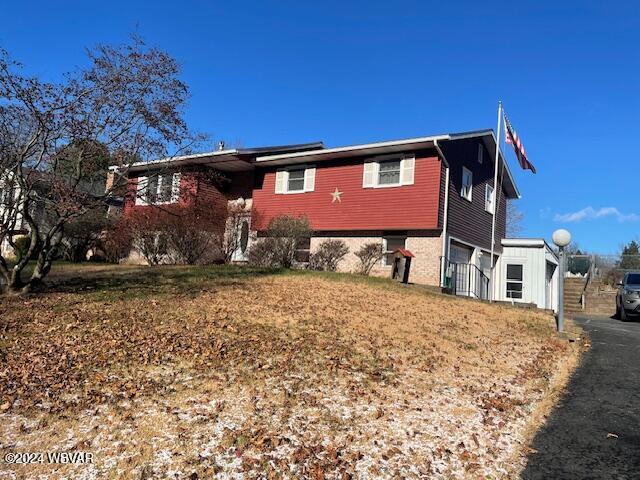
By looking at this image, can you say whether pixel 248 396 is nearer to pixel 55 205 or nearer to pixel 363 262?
pixel 55 205

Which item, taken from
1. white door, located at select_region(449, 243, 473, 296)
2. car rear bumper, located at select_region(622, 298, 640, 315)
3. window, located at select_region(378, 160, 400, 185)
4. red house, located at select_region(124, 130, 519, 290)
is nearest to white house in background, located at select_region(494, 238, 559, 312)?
red house, located at select_region(124, 130, 519, 290)

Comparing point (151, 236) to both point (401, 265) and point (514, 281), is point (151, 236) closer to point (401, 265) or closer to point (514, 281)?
point (401, 265)

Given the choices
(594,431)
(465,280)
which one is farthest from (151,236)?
(594,431)

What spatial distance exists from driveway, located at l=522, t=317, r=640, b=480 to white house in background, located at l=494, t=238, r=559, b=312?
48.4 ft

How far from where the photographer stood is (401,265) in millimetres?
16875

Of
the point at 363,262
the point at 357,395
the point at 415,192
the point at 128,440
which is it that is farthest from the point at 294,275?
the point at 128,440

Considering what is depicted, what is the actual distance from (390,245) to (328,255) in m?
2.40

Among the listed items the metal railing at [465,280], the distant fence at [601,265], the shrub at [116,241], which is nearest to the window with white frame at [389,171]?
the metal railing at [465,280]

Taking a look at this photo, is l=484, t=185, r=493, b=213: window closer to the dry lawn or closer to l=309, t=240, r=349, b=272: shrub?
l=309, t=240, r=349, b=272: shrub

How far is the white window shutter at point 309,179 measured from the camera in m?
20.2

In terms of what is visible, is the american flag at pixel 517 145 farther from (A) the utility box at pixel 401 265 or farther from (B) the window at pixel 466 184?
(A) the utility box at pixel 401 265

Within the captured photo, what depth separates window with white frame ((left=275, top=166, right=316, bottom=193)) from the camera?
802 inches

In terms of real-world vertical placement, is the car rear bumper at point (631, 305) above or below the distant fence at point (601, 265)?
below

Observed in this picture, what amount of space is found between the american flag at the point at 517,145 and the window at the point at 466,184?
193 centimetres
